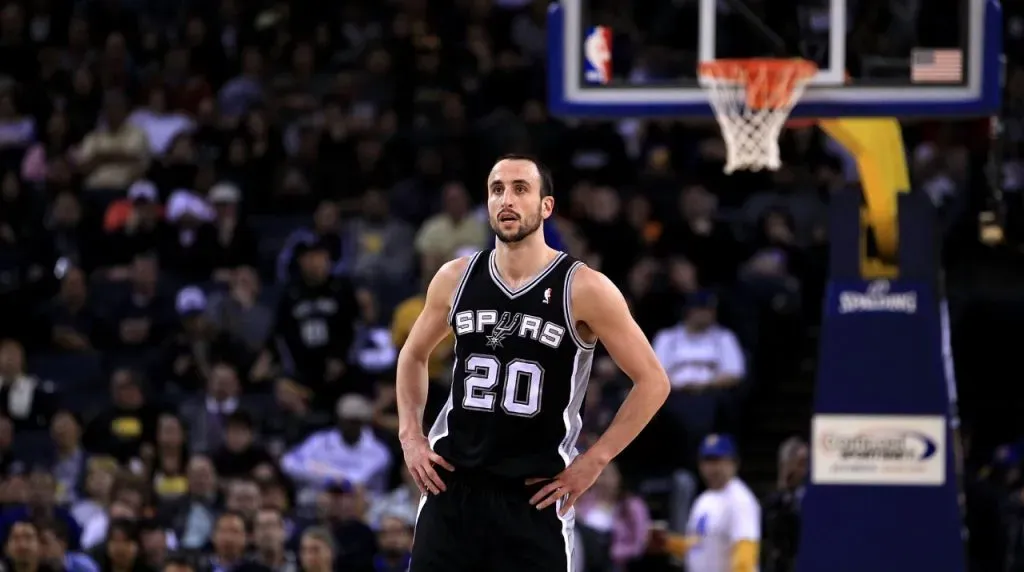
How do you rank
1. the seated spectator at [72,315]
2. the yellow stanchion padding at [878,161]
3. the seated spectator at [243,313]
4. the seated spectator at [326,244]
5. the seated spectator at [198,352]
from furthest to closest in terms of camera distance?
the seated spectator at [326,244], the seated spectator at [72,315], the seated spectator at [243,313], the seated spectator at [198,352], the yellow stanchion padding at [878,161]

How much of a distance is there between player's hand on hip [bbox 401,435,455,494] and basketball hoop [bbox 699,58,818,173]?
397 cm

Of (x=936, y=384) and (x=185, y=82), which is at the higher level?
(x=185, y=82)

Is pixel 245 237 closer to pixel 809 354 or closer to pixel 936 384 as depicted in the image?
pixel 809 354

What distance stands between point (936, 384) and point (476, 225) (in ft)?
19.6

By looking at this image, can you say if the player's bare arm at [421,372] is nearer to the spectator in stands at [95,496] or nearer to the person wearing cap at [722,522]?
the person wearing cap at [722,522]

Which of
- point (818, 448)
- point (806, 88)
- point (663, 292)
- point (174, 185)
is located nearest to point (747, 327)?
point (663, 292)

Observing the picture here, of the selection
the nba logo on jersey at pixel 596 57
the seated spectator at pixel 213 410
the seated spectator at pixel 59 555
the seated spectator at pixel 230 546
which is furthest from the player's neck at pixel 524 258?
the seated spectator at pixel 213 410

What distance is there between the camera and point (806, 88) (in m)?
10.2

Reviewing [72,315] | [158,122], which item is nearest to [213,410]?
[72,315]

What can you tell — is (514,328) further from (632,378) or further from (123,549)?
(123,549)

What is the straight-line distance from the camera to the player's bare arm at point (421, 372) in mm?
6680

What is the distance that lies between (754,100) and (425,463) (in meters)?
4.35

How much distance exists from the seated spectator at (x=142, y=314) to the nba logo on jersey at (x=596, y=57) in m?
6.38

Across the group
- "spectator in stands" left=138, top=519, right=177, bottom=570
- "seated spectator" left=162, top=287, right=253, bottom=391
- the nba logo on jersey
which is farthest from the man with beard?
the nba logo on jersey
